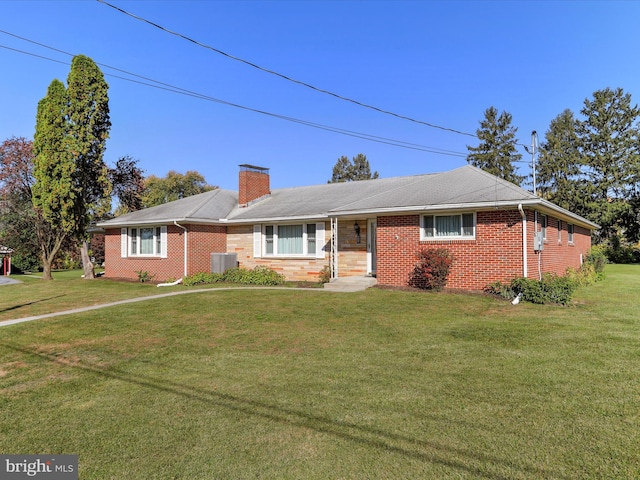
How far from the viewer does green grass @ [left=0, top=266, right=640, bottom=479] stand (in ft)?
11.1

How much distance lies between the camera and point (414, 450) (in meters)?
3.49

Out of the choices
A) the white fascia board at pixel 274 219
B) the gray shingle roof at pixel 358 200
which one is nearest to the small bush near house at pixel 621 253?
the gray shingle roof at pixel 358 200

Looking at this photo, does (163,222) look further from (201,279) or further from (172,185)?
(172,185)

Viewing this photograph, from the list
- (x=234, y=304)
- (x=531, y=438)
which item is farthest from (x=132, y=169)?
(x=531, y=438)

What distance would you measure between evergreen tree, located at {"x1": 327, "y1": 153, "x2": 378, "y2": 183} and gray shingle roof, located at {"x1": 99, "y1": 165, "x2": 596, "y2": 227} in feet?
141

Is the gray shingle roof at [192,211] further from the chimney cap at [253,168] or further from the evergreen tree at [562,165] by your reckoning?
the evergreen tree at [562,165]

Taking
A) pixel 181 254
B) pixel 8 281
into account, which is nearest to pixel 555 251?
pixel 181 254

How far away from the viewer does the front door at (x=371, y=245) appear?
15656 millimetres

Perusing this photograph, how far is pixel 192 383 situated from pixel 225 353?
4.69 feet

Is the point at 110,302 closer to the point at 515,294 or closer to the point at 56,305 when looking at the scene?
the point at 56,305

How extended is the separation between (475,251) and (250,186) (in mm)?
11949

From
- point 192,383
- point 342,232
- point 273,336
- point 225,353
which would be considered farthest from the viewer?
point 342,232

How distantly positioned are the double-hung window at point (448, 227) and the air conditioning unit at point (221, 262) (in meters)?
8.65

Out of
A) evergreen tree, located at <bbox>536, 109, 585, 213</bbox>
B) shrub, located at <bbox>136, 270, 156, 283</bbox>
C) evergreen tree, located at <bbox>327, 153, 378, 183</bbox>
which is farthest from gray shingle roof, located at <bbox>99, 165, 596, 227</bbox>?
evergreen tree, located at <bbox>327, 153, 378, 183</bbox>
